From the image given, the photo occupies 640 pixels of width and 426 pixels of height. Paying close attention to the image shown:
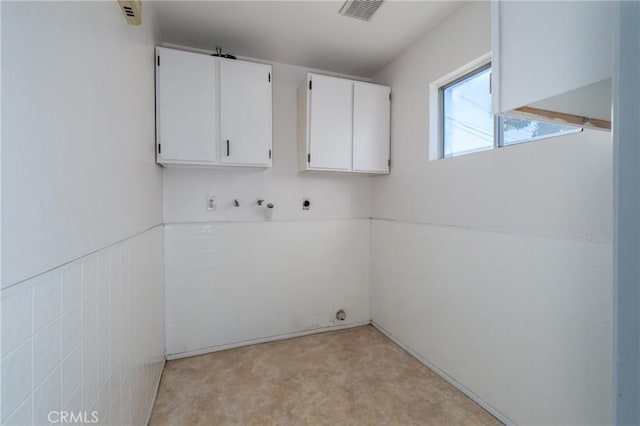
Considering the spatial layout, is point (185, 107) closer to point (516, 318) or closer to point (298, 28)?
point (298, 28)

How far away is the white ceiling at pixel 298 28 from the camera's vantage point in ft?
6.48

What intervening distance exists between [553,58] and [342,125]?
191 cm

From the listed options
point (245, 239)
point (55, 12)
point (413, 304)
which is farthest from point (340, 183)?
point (55, 12)

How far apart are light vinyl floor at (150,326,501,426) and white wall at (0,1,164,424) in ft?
1.64

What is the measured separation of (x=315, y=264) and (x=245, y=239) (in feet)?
2.47

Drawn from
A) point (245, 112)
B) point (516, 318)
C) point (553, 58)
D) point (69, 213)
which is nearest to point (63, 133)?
point (69, 213)

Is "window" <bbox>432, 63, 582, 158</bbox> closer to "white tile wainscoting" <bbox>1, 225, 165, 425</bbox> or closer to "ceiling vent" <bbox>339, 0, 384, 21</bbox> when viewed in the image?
"ceiling vent" <bbox>339, 0, 384, 21</bbox>

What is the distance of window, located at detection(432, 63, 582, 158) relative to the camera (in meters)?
1.69

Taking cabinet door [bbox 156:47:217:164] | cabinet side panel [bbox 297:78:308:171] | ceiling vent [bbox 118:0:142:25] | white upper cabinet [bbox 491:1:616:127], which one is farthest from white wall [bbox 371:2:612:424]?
ceiling vent [bbox 118:0:142:25]

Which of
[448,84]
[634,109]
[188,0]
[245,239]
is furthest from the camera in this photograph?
[245,239]

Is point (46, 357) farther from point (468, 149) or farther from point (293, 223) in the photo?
point (468, 149)

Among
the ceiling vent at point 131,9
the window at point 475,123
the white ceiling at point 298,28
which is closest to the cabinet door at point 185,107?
the white ceiling at point 298,28

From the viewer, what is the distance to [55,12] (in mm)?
744

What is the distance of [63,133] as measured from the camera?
773mm
